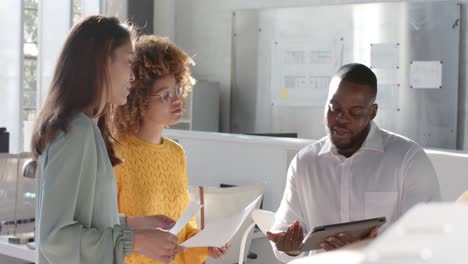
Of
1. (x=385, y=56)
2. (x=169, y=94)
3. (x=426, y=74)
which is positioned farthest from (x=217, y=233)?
(x=385, y=56)

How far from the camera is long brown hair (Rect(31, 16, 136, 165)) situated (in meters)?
1.51

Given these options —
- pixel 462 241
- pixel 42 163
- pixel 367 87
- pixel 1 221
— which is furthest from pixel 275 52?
pixel 462 241

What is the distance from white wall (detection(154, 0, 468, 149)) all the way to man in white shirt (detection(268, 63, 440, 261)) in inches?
207

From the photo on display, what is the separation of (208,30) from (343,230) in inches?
245

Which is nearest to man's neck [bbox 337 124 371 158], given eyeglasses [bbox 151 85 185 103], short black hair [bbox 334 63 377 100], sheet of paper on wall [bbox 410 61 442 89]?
short black hair [bbox 334 63 377 100]

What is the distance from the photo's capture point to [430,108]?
6.18 metres

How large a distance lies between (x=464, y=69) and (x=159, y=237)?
5.01 m

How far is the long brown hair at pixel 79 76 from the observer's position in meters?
1.51

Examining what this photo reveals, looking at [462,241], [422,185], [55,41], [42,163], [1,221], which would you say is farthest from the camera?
[55,41]

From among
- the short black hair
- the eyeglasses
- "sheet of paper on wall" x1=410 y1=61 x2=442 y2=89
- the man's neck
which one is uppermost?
"sheet of paper on wall" x1=410 y1=61 x2=442 y2=89

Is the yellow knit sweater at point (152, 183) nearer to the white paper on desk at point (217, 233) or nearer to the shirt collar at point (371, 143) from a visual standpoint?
the white paper on desk at point (217, 233)

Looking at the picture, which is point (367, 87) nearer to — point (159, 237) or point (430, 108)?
point (159, 237)

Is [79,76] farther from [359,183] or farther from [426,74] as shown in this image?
[426,74]

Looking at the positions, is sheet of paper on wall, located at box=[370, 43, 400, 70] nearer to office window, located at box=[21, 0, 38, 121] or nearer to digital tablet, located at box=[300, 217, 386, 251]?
office window, located at box=[21, 0, 38, 121]
